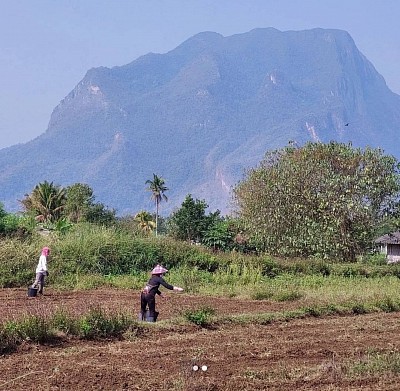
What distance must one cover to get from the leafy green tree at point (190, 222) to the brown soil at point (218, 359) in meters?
46.9

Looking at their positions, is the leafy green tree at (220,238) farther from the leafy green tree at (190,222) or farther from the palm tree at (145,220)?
the palm tree at (145,220)

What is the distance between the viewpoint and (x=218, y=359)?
10820 mm

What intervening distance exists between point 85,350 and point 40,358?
0.89 meters

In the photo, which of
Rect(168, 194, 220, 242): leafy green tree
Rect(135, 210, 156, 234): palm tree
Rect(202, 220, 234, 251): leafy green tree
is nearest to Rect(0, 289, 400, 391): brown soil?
Rect(202, 220, 234, 251): leafy green tree

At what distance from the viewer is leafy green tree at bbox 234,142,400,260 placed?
3781 cm

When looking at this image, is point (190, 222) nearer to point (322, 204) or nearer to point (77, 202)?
point (77, 202)

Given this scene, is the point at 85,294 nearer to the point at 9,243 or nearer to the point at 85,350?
the point at 9,243

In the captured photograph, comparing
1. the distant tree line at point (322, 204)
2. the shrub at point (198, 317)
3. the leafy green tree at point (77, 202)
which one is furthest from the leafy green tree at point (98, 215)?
the shrub at point (198, 317)

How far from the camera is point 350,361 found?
34.7ft

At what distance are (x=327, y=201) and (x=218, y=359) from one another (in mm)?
28030

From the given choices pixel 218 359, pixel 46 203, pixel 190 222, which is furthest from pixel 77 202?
pixel 218 359

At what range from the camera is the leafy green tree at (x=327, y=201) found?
3781 centimetres

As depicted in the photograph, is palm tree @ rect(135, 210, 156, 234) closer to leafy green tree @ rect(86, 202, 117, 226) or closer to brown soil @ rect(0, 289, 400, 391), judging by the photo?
leafy green tree @ rect(86, 202, 117, 226)

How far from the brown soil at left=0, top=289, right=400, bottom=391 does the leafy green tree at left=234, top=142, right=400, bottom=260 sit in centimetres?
2198
